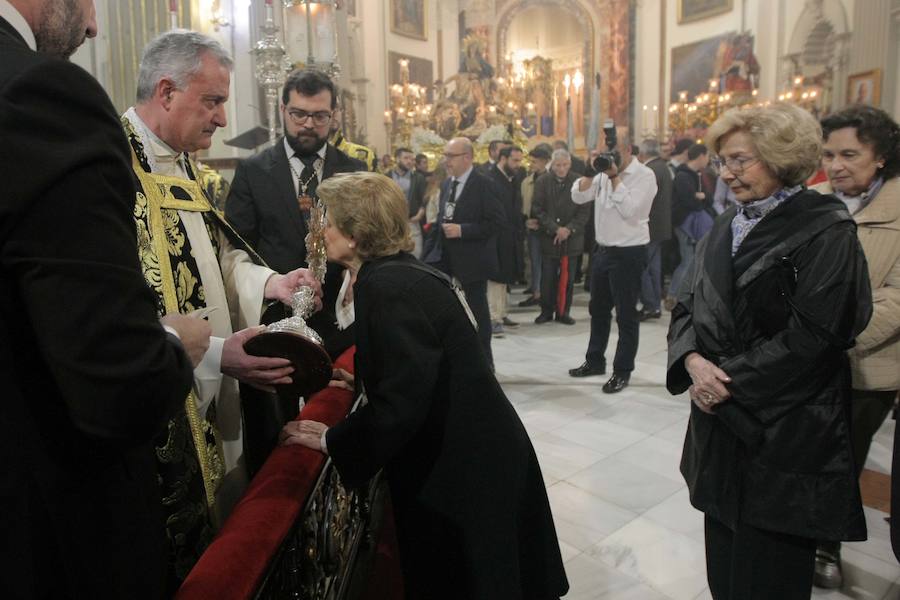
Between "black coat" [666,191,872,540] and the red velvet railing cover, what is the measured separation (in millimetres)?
1162

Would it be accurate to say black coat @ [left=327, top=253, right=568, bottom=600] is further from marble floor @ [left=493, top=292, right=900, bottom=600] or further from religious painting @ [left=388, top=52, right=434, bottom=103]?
religious painting @ [left=388, top=52, right=434, bottom=103]

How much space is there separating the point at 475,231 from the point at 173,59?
370 centimetres

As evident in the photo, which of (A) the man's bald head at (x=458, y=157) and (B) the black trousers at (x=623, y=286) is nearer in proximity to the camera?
(B) the black trousers at (x=623, y=286)

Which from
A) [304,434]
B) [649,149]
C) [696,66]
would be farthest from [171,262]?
[696,66]

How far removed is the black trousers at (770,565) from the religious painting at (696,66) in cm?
1809

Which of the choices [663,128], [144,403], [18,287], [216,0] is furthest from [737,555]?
[663,128]

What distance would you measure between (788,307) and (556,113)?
22.6 m

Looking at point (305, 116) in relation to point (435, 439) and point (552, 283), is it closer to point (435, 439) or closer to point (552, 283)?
point (435, 439)

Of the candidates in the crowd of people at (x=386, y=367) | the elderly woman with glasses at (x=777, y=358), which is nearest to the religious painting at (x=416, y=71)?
the crowd of people at (x=386, y=367)

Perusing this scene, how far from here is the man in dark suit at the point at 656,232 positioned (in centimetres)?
693

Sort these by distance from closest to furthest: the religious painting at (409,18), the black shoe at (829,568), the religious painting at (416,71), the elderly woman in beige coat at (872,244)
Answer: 1. the elderly woman in beige coat at (872,244)
2. the black shoe at (829,568)
3. the religious painting at (416,71)
4. the religious painting at (409,18)

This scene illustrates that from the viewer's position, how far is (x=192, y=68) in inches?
67.1

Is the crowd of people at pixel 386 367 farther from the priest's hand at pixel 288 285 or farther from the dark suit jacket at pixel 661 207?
the dark suit jacket at pixel 661 207

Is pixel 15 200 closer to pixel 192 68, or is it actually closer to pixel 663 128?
pixel 192 68
